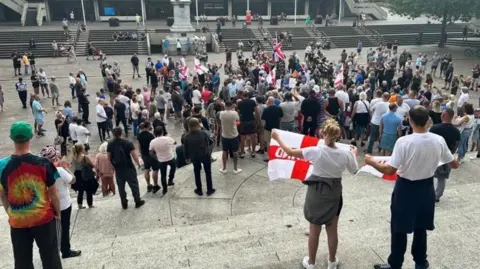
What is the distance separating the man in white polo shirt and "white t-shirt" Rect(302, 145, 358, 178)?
0.74 feet

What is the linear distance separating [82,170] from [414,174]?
17.3ft

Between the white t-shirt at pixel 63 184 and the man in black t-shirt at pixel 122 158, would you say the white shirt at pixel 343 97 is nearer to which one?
the man in black t-shirt at pixel 122 158

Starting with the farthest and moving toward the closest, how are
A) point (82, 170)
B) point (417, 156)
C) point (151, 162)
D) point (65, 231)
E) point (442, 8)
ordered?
point (442, 8) < point (151, 162) < point (82, 170) < point (65, 231) < point (417, 156)

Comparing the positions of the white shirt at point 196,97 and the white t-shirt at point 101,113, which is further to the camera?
the white shirt at point 196,97

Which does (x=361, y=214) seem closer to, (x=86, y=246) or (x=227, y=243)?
(x=227, y=243)

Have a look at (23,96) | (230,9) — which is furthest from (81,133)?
(230,9)

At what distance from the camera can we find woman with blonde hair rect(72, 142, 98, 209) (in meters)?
6.60

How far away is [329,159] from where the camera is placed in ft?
12.0

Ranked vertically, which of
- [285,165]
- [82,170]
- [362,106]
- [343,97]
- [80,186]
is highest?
[285,165]

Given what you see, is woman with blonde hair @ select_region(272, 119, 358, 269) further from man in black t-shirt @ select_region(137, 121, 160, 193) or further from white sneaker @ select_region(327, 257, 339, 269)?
man in black t-shirt @ select_region(137, 121, 160, 193)

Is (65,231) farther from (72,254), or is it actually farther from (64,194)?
(64,194)

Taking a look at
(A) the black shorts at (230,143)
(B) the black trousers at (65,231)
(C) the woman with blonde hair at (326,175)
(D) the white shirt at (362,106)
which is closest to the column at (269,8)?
(D) the white shirt at (362,106)

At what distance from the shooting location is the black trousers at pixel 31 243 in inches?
136

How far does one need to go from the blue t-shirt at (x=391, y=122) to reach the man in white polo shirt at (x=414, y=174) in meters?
5.21
